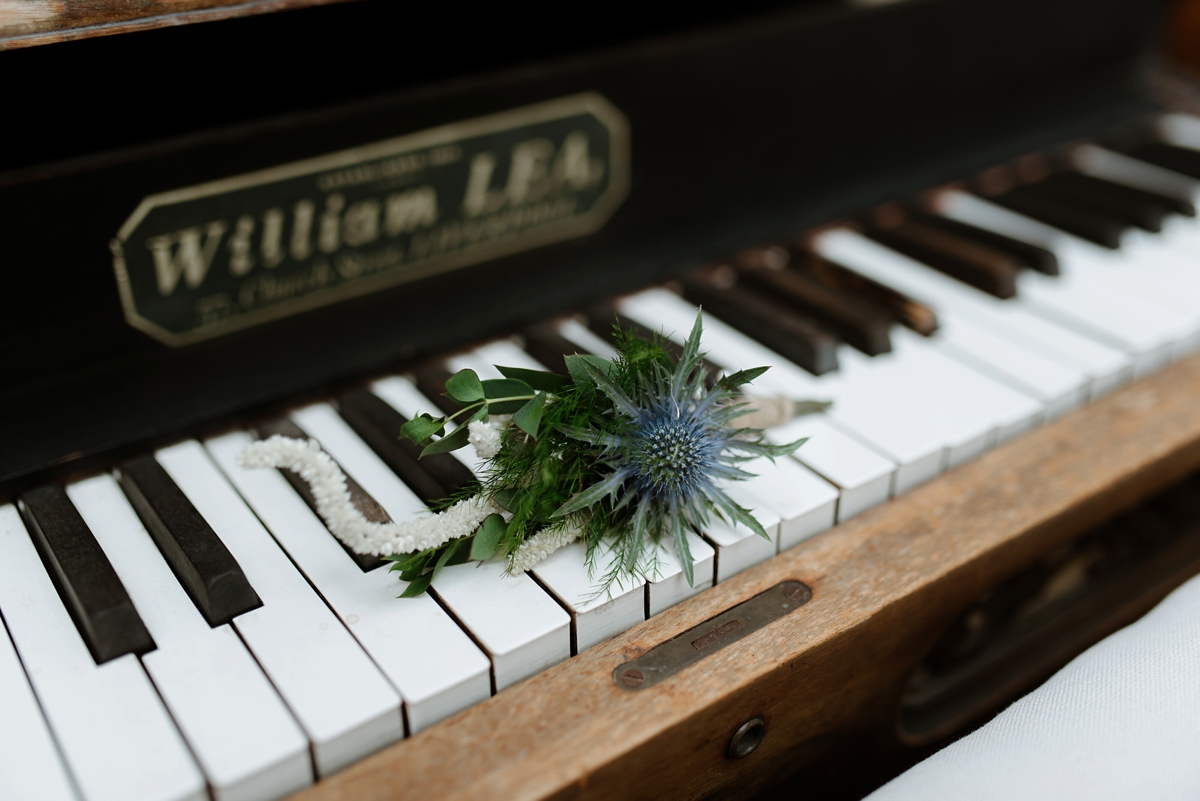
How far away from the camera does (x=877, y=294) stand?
170 cm

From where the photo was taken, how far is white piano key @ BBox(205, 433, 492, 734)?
1003 millimetres

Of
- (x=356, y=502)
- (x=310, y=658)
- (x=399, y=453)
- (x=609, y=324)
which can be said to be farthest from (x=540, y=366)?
(x=310, y=658)

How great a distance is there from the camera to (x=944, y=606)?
1269 millimetres

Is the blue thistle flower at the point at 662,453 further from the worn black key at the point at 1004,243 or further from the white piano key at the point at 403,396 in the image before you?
the worn black key at the point at 1004,243

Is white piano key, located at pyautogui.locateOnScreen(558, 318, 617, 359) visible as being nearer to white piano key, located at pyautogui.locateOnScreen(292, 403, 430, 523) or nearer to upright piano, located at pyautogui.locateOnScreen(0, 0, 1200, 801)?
upright piano, located at pyautogui.locateOnScreen(0, 0, 1200, 801)

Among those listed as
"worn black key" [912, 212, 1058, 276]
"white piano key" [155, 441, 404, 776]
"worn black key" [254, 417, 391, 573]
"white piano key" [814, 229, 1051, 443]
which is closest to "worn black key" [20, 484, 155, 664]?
"white piano key" [155, 441, 404, 776]

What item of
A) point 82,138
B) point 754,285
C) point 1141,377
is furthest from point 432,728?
point 1141,377

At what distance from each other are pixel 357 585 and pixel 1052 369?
1.03 m

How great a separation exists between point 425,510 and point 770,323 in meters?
0.63

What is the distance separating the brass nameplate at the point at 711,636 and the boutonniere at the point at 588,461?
0.22 feet

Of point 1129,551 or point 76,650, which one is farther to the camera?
point 1129,551

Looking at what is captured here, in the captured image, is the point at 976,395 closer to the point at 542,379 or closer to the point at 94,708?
the point at 542,379

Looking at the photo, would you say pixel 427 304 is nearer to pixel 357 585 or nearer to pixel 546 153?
pixel 546 153

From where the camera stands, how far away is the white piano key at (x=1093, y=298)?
1.60m
